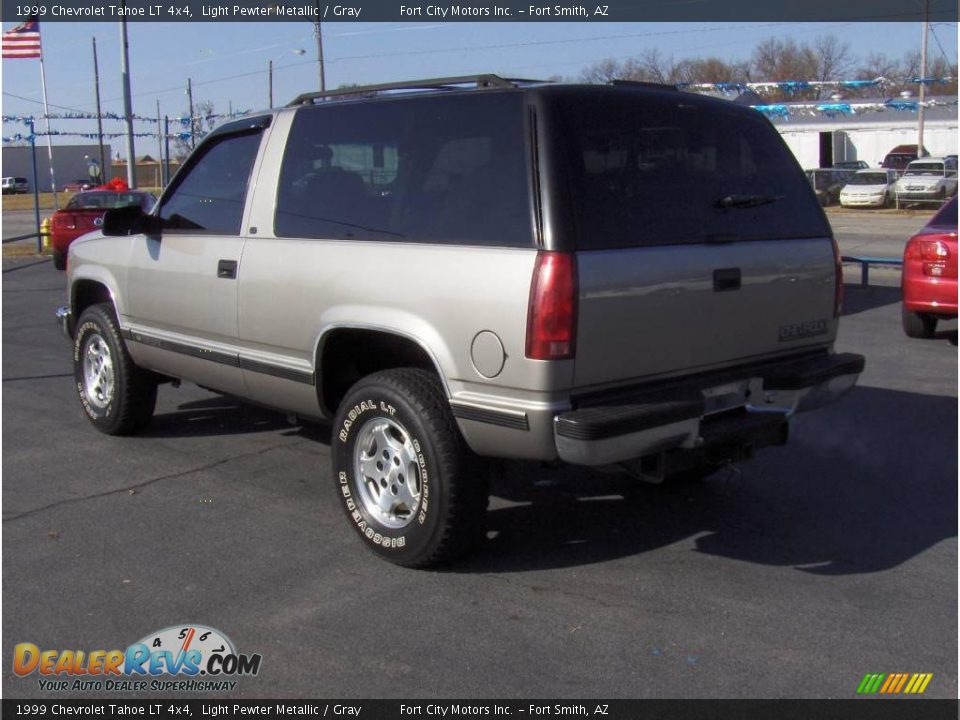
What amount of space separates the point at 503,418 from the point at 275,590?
1.26m

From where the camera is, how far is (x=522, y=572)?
Result: 4.71 metres

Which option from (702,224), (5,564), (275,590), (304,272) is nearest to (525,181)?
(702,224)

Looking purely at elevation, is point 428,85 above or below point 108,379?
above

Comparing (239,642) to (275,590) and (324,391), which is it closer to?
(275,590)

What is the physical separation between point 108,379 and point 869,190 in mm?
34535

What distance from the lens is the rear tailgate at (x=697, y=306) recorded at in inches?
164

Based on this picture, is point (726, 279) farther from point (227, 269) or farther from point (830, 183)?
point (830, 183)

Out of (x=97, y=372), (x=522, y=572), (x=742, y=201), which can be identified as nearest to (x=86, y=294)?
(x=97, y=372)

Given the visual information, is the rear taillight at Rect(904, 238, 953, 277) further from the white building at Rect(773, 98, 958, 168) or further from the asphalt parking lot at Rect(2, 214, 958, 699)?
the white building at Rect(773, 98, 958, 168)

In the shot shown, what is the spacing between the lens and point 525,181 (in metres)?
4.23

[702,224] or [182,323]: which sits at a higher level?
[702,224]

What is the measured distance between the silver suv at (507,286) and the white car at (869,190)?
3406 centimetres
